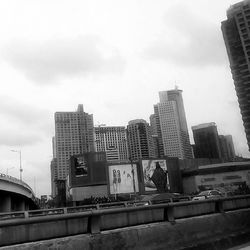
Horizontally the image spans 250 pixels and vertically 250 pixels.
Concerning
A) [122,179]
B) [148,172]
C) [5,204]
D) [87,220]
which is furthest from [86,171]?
[87,220]

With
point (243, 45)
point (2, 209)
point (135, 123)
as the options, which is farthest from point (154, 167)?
point (135, 123)

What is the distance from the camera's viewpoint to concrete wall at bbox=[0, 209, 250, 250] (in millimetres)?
8789

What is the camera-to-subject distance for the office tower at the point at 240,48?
412 ft

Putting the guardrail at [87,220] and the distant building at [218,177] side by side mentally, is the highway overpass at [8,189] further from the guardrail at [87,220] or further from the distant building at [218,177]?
the distant building at [218,177]

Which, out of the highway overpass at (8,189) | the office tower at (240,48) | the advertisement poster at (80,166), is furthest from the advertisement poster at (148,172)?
the highway overpass at (8,189)

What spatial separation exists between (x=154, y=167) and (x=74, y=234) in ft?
358

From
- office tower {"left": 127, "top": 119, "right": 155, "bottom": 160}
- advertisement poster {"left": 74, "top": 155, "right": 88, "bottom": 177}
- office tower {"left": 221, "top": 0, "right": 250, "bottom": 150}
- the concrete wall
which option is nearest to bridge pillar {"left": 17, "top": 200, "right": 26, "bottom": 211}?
advertisement poster {"left": 74, "top": 155, "right": 88, "bottom": 177}

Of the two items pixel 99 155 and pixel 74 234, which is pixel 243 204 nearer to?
pixel 74 234

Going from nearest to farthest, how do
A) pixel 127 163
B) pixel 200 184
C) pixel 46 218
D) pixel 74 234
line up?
pixel 46 218
pixel 74 234
pixel 127 163
pixel 200 184

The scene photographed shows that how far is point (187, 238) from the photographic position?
11.7 meters

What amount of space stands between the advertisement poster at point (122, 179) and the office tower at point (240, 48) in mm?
42144

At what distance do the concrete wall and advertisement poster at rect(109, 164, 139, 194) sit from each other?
97.5 metres

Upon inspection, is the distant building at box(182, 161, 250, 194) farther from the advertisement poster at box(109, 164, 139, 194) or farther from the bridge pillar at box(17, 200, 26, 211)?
the bridge pillar at box(17, 200, 26, 211)

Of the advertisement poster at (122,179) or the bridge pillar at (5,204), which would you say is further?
the advertisement poster at (122,179)
